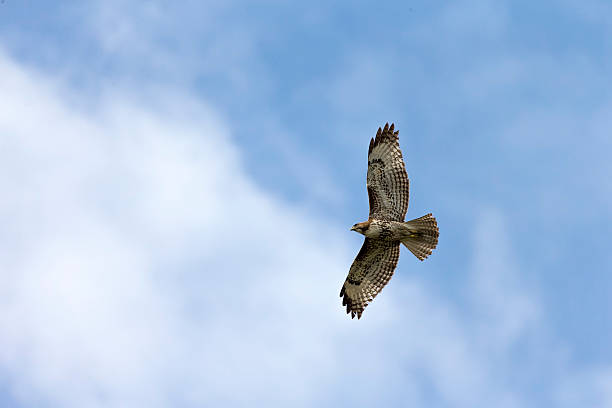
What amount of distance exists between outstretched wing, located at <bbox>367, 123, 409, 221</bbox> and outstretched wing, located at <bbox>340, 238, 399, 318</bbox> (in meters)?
0.96

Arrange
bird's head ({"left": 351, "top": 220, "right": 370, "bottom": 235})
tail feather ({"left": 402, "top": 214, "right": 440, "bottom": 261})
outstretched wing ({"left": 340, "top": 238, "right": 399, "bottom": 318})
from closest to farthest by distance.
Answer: tail feather ({"left": 402, "top": 214, "right": 440, "bottom": 261}) → bird's head ({"left": 351, "top": 220, "right": 370, "bottom": 235}) → outstretched wing ({"left": 340, "top": 238, "right": 399, "bottom": 318})

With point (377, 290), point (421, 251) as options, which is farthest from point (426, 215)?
point (377, 290)

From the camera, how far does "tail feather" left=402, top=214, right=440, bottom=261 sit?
1994 centimetres

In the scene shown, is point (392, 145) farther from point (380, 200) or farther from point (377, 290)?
point (377, 290)

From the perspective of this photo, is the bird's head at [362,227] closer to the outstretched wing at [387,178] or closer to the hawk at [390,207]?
the hawk at [390,207]

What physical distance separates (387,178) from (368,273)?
285 centimetres

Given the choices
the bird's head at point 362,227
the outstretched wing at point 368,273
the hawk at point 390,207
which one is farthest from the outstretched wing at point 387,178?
the outstretched wing at point 368,273

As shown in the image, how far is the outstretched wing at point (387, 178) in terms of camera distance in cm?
2009

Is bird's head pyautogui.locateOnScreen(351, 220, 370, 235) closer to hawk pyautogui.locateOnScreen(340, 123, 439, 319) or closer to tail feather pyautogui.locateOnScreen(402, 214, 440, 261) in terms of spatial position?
hawk pyautogui.locateOnScreen(340, 123, 439, 319)

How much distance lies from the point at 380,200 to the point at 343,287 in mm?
2966

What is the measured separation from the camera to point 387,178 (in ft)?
66.1

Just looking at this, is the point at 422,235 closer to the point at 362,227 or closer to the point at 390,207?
the point at 390,207

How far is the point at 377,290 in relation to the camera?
21672 mm

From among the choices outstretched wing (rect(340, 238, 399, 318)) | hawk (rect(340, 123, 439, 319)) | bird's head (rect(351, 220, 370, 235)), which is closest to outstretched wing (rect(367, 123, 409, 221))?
hawk (rect(340, 123, 439, 319))
